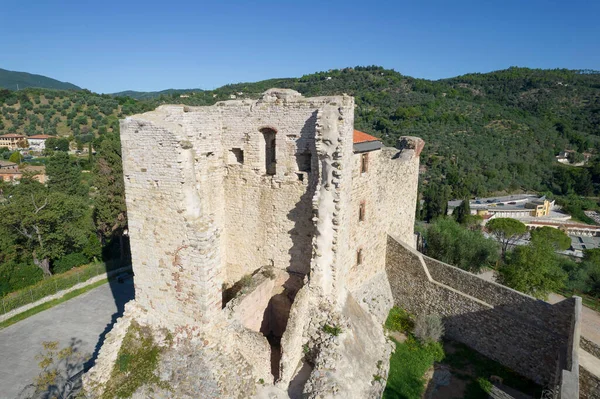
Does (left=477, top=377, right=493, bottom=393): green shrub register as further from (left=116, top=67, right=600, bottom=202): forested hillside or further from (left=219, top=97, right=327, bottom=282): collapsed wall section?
(left=116, top=67, right=600, bottom=202): forested hillside

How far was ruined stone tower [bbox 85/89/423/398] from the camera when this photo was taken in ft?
27.1

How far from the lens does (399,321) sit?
14.1m

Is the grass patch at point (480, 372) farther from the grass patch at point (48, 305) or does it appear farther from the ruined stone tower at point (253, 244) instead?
the grass patch at point (48, 305)

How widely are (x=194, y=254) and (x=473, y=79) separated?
9608 cm

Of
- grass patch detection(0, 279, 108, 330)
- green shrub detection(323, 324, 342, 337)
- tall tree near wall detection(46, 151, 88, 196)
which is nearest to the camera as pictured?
green shrub detection(323, 324, 342, 337)

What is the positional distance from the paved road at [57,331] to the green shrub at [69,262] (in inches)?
171

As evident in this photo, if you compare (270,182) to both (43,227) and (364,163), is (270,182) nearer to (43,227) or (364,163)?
(364,163)

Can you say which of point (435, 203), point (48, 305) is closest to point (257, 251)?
point (48, 305)

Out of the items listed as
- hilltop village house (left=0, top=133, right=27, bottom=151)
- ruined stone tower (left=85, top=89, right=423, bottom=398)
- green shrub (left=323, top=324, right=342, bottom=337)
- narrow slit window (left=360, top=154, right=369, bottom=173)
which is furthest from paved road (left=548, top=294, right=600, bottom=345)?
hilltop village house (left=0, top=133, right=27, bottom=151)

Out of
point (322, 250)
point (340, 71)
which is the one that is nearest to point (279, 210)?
point (322, 250)

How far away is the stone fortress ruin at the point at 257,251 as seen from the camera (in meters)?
8.24

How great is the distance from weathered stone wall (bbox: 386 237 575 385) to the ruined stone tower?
9.72 feet

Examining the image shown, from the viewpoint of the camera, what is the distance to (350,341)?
9.84 metres

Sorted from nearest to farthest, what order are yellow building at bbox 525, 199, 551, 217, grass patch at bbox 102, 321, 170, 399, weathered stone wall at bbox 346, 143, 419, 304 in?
grass patch at bbox 102, 321, 170, 399 < weathered stone wall at bbox 346, 143, 419, 304 < yellow building at bbox 525, 199, 551, 217
